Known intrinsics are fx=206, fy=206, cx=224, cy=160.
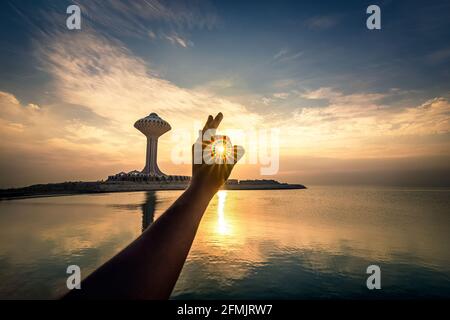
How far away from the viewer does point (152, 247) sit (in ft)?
3.99

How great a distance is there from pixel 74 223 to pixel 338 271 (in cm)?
1533

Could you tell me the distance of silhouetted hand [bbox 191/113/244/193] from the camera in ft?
5.84

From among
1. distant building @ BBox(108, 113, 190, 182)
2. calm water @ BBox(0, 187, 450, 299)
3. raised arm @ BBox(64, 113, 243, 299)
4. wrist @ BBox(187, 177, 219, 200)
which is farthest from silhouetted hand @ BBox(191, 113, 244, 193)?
distant building @ BBox(108, 113, 190, 182)

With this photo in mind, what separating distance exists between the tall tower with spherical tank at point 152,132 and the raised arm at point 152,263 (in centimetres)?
8557

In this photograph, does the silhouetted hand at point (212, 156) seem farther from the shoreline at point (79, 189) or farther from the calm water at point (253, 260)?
the shoreline at point (79, 189)

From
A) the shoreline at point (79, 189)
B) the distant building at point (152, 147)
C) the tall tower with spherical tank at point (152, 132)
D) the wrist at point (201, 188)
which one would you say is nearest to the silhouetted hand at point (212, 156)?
the wrist at point (201, 188)

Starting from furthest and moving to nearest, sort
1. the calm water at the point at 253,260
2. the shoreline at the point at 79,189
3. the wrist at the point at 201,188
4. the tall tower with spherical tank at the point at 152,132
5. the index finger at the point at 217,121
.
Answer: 1. the tall tower with spherical tank at the point at 152,132
2. the shoreline at the point at 79,189
3. the calm water at the point at 253,260
4. the index finger at the point at 217,121
5. the wrist at the point at 201,188

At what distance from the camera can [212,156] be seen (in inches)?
73.2

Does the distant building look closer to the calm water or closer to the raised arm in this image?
the calm water

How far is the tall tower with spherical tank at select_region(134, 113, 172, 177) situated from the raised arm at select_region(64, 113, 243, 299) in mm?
85568

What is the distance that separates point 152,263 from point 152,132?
9257 centimetres

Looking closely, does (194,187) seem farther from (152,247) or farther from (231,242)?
(231,242)

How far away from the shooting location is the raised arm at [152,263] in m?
1.07
